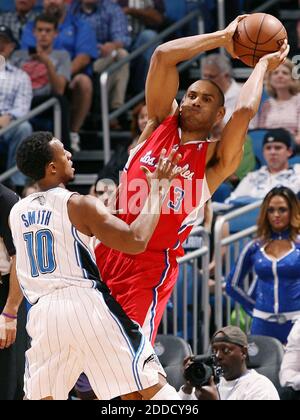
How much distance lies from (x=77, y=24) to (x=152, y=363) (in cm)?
685

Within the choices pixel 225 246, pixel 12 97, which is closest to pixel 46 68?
pixel 12 97

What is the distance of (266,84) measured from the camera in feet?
36.4

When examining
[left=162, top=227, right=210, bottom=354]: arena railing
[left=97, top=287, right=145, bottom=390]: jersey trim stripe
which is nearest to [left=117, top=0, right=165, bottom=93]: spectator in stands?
[left=162, top=227, right=210, bottom=354]: arena railing

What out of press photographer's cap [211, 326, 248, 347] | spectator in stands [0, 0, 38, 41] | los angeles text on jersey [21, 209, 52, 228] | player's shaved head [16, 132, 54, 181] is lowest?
press photographer's cap [211, 326, 248, 347]

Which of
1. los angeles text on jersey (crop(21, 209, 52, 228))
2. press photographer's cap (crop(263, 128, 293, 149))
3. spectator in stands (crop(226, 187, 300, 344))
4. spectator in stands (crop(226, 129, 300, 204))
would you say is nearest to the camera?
los angeles text on jersey (crop(21, 209, 52, 228))

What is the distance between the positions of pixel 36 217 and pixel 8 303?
3.09 feet

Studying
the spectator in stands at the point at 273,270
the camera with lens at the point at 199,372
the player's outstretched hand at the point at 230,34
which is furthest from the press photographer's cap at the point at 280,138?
the player's outstretched hand at the point at 230,34

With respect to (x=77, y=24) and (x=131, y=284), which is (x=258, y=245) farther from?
(x=77, y=24)

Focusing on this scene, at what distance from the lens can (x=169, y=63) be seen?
22.1 ft

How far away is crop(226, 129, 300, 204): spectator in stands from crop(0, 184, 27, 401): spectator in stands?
3577 mm

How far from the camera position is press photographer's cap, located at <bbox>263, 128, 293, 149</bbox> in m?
10.4

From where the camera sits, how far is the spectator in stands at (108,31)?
1229cm

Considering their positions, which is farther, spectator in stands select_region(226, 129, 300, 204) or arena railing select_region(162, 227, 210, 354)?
spectator in stands select_region(226, 129, 300, 204)

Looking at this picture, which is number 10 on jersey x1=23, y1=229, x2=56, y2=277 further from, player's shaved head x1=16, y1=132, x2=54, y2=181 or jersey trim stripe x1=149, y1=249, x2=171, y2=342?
jersey trim stripe x1=149, y1=249, x2=171, y2=342
